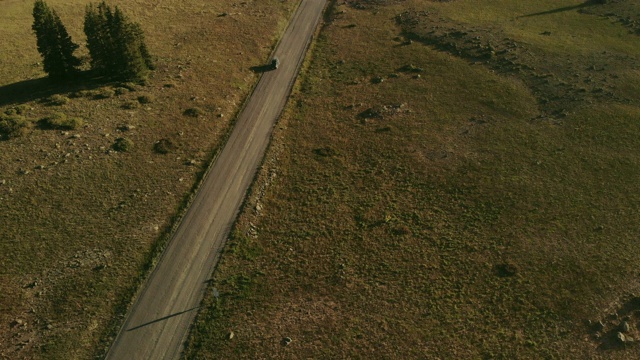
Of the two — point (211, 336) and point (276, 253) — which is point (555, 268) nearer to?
point (276, 253)

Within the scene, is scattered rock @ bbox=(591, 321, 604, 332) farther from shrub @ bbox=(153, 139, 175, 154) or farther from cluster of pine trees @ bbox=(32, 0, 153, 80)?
cluster of pine trees @ bbox=(32, 0, 153, 80)

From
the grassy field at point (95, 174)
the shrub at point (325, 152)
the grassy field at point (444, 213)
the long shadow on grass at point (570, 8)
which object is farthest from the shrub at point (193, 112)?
the long shadow on grass at point (570, 8)

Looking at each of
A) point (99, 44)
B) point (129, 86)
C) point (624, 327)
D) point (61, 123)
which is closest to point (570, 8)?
point (624, 327)

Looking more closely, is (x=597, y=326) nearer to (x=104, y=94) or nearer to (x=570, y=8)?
(x=104, y=94)

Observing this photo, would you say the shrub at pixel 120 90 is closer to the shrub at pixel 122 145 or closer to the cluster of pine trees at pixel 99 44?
the cluster of pine trees at pixel 99 44

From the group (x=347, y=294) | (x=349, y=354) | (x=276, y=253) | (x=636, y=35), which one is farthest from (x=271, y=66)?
(x=636, y=35)

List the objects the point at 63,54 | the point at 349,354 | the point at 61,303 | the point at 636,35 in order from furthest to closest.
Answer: the point at 636,35
the point at 63,54
the point at 61,303
the point at 349,354
